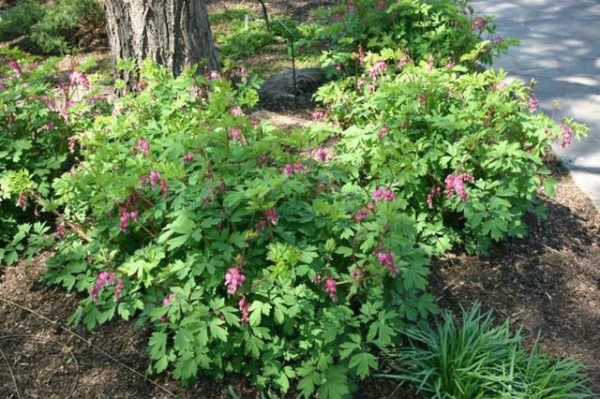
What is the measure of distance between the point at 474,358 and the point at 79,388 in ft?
5.61

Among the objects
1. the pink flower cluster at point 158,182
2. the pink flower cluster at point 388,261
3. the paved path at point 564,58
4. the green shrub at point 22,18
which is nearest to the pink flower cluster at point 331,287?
the pink flower cluster at point 388,261

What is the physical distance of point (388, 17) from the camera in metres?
4.66

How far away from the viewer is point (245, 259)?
97.3 inches

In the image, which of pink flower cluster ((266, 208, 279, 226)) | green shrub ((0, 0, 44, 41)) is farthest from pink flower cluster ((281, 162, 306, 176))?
green shrub ((0, 0, 44, 41))

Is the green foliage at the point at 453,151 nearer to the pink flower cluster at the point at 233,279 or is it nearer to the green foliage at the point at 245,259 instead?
the green foliage at the point at 245,259

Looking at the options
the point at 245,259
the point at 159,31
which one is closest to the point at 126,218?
the point at 245,259

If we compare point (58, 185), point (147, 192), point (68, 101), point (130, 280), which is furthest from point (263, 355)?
point (68, 101)

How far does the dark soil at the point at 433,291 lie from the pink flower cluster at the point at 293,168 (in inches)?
37.1

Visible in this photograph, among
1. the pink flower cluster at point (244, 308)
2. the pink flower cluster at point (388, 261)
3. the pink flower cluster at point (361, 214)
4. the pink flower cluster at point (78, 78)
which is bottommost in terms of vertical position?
the pink flower cluster at point (244, 308)

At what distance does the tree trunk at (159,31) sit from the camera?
4.02m

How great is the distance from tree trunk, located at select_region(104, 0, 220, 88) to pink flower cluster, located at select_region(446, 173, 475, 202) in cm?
184

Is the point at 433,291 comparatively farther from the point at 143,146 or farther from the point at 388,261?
the point at 143,146

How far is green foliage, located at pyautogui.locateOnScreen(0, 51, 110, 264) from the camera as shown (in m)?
3.19

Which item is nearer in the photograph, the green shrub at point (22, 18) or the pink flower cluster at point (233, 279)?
the pink flower cluster at point (233, 279)
